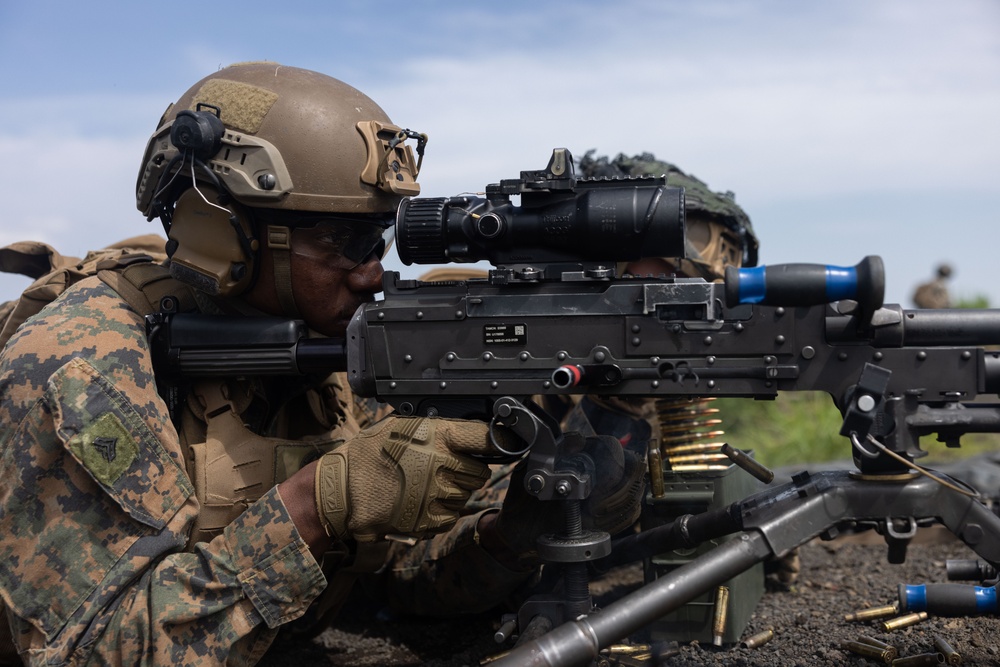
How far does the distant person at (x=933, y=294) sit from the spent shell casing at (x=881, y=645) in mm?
13139

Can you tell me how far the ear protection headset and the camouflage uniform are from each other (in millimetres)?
471

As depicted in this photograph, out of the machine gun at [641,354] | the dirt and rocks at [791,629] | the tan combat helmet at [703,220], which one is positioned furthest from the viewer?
the tan combat helmet at [703,220]

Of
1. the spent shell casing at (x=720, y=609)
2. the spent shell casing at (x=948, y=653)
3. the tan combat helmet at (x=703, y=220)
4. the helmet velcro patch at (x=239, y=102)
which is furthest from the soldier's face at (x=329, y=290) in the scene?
the spent shell casing at (x=948, y=653)

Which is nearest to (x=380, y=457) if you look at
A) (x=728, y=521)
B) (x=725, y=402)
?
(x=728, y=521)

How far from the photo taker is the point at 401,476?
3.38 metres

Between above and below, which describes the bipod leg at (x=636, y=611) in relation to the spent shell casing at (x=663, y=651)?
above

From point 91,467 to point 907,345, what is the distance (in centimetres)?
287

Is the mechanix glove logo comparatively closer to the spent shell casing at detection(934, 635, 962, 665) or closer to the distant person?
the spent shell casing at detection(934, 635, 962, 665)

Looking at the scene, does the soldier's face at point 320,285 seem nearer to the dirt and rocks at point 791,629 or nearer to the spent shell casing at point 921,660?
the dirt and rocks at point 791,629

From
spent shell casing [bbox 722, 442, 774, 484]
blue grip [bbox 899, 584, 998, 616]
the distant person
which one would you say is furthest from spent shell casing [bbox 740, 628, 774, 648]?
the distant person

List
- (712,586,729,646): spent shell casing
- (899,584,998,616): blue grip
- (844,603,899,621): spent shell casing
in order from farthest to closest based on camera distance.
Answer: (844,603,899,621): spent shell casing, (712,586,729,646): spent shell casing, (899,584,998,616): blue grip

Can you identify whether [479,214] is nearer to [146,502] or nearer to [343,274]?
[343,274]

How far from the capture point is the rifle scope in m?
3.34

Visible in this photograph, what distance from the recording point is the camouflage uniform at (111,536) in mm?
3229
